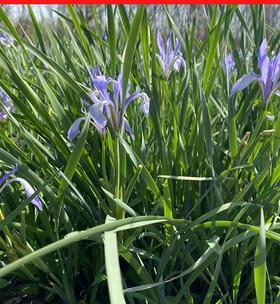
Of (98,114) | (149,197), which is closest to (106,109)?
(98,114)

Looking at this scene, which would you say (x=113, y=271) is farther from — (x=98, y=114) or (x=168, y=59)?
(x=168, y=59)

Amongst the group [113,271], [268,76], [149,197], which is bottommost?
[149,197]

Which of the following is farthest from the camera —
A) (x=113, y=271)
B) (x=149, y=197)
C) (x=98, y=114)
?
(x=149, y=197)

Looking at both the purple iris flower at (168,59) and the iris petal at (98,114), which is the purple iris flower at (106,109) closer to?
the iris petal at (98,114)

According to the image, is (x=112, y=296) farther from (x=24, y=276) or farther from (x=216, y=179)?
(x=24, y=276)

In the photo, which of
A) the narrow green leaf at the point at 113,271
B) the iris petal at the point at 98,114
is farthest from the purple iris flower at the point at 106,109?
the narrow green leaf at the point at 113,271

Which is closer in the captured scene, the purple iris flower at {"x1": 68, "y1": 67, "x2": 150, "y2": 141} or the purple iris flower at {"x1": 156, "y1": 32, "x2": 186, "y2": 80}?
the purple iris flower at {"x1": 68, "y1": 67, "x2": 150, "y2": 141}

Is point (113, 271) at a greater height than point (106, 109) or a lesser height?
lesser

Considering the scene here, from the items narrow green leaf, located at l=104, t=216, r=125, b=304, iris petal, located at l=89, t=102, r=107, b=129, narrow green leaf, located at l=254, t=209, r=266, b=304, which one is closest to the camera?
narrow green leaf, located at l=104, t=216, r=125, b=304

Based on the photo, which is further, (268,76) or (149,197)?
(149,197)

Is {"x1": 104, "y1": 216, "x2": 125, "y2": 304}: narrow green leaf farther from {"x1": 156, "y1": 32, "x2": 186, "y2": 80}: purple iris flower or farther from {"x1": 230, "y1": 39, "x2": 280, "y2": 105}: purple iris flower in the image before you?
{"x1": 156, "y1": 32, "x2": 186, "y2": 80}: purple iris flower

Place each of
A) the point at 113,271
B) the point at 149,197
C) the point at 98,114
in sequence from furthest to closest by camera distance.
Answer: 1. the point at 149,197
2. the point at 98,114
3. the point at 113,271

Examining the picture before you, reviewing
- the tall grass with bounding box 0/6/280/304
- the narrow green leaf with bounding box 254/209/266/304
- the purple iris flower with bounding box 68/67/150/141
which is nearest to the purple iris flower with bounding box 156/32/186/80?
the tall grass with bounding box 0/6/280/304
